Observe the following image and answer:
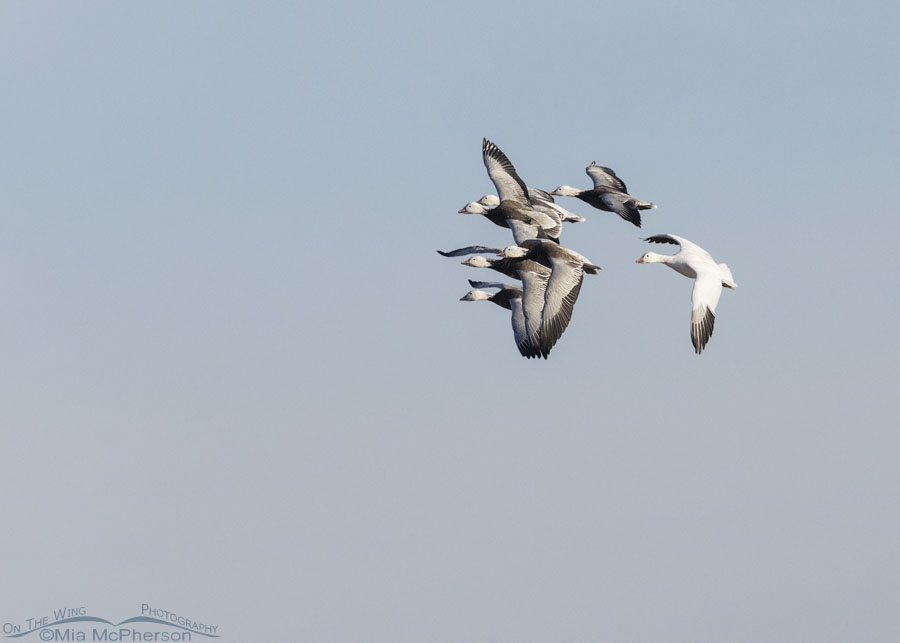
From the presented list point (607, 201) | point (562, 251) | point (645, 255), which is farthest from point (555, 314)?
point (607, 201)

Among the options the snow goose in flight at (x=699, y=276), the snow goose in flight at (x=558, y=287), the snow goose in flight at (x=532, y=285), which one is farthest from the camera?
the snow goose in flight at (x=532, y=285)

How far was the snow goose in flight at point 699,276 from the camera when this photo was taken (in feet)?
143

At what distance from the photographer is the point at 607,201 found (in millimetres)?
51750

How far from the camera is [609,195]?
5191 cm

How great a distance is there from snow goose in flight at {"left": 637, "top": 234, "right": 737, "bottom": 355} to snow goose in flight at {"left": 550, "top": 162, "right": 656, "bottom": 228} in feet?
5.80

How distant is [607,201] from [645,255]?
12.9 feet

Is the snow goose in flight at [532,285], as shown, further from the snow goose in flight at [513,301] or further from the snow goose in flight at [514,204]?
the snow goose in flight at [514,204]

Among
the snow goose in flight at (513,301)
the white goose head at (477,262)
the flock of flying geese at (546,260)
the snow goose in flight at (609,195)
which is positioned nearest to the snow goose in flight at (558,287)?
the flock of flying geese at (546,260)

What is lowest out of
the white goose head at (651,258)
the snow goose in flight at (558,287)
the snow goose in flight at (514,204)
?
the snow goose in flight at (558,287)

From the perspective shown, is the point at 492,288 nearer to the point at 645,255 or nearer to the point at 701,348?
the point at 645,255

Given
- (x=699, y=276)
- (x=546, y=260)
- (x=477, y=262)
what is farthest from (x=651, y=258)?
(x=477, y=262)

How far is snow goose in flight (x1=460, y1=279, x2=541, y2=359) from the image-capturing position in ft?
145

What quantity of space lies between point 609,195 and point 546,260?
6.89 metres

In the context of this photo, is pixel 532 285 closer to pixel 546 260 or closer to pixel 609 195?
pixel 546 260
